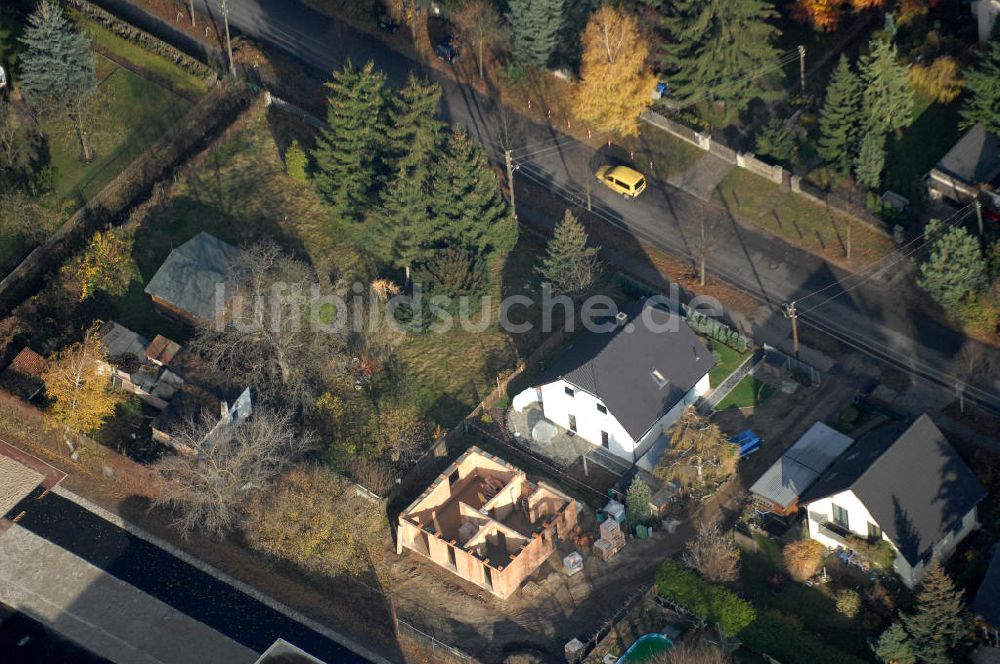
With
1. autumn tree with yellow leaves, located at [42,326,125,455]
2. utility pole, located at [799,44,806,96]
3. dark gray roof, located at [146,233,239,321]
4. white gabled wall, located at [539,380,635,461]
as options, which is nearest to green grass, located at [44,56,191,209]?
dark gray roof, located at [146,233,239,321]

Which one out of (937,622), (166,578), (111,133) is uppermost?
(937,622)

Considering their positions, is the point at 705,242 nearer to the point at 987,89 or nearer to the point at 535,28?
the point at 535,28

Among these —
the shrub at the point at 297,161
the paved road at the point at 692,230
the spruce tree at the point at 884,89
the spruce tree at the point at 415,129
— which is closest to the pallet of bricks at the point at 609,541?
the paved road at the point at 692,230

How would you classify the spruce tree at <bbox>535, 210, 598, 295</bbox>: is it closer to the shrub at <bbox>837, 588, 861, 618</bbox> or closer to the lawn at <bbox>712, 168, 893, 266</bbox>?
the lawn at <bbox>712, 168, 893, 266</bbox>

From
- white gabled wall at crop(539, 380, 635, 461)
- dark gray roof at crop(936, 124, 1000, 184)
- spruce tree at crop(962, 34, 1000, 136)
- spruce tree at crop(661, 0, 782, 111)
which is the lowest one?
white gabled wall at crop(539, 380, 635, 461)

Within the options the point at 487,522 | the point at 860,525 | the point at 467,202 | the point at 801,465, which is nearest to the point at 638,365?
the point at 801,465
